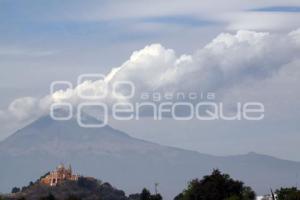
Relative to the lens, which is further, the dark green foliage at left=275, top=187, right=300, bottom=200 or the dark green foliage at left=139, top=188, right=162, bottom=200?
the dark green foliage at left=139, top=188, right=162, bottom=200

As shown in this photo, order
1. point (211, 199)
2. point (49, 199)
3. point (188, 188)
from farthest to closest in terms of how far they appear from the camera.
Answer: point (49, 199) → point (188, 188) → point (211, 199)

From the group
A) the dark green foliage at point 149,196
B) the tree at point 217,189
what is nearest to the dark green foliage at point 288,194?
the tree at point 217,189

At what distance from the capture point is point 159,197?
15988 cm

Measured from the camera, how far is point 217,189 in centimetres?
14012

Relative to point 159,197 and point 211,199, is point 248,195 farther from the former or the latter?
point 159,197

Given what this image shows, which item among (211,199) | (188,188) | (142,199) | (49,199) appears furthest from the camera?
(142,199)

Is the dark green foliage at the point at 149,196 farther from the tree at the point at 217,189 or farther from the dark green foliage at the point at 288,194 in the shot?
the dark green foliage at the point at 288,194

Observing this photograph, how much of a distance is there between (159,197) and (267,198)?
88.2 ft

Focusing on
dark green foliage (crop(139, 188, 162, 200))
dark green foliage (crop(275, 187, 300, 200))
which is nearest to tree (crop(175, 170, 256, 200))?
Result: dark green foliage (crop(275, 187, 300, 200))

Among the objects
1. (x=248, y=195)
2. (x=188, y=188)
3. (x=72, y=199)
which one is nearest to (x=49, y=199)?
(x=72, y=199)

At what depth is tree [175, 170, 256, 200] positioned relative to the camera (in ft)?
457

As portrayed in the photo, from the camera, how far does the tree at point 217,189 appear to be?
139250mm

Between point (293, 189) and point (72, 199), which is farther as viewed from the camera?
point (72, 199)

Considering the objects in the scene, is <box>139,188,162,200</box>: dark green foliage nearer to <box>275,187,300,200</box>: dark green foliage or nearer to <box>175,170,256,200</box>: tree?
<box>175,170,256,200</box>: tree
